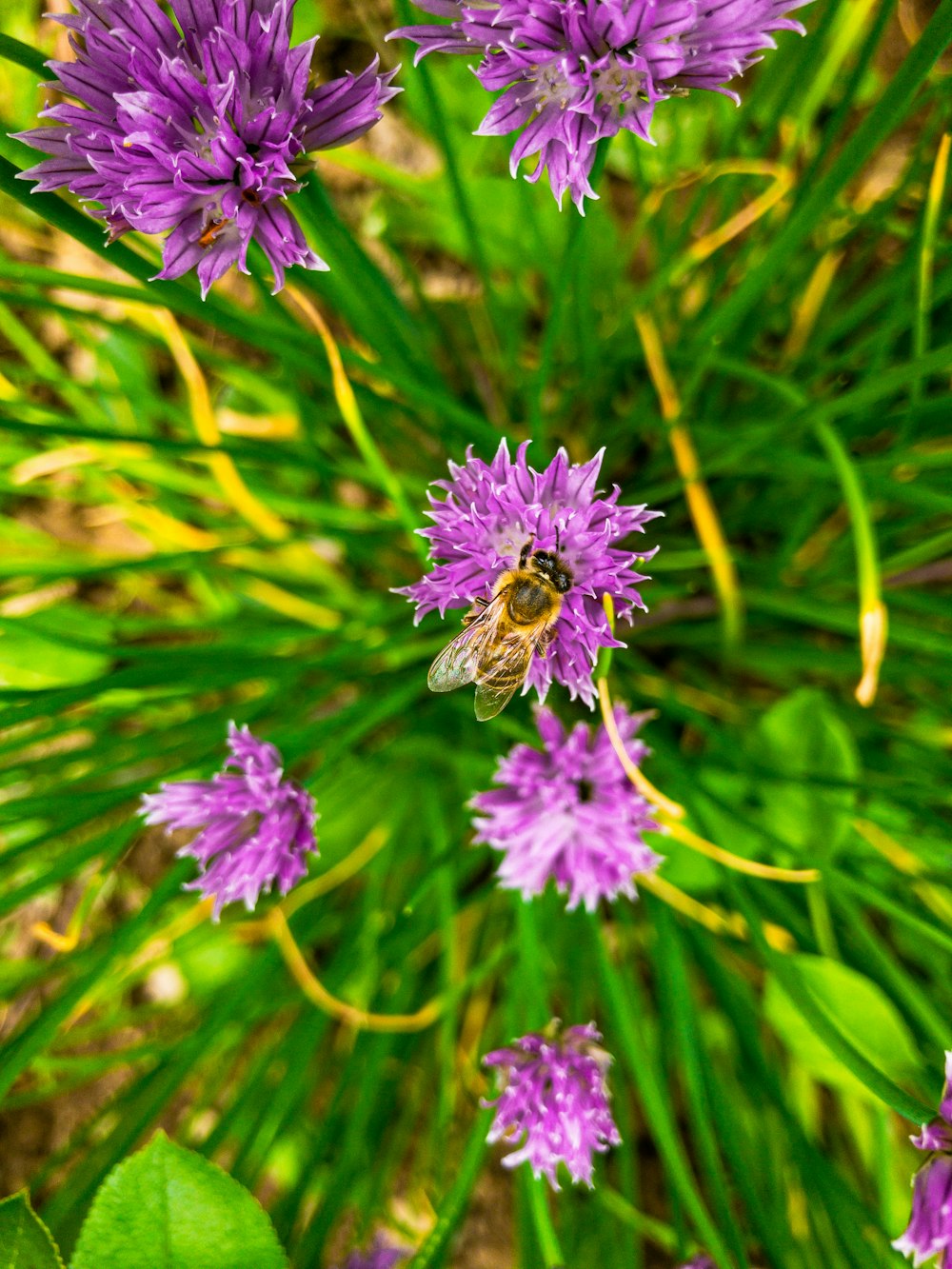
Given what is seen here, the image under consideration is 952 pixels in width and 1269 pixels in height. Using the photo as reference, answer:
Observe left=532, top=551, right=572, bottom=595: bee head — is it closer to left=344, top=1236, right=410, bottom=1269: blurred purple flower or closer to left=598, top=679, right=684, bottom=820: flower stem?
left=598, top=679, right=684, bottom=820: flower stem

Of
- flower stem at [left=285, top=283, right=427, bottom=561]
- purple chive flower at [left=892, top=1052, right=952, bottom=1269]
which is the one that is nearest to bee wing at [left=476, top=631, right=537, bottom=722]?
flower stem at [left=285, top=283, right=427, bottom=561]

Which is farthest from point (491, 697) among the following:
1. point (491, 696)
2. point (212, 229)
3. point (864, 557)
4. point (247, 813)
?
point (212, 229)

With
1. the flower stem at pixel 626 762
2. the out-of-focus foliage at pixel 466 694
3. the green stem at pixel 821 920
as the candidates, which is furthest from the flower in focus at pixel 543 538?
the green stem at pixel 821 920

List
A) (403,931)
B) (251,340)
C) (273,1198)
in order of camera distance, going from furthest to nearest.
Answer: (273,1198), (403,931), (251,340)

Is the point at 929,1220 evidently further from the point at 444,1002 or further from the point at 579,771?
the point at 444,1002

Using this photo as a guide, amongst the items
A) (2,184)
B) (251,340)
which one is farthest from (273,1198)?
(2,184)

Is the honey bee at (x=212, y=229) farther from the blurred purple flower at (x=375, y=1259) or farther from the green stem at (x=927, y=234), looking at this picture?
the blurred purple flower at (x=375, y=1259)
